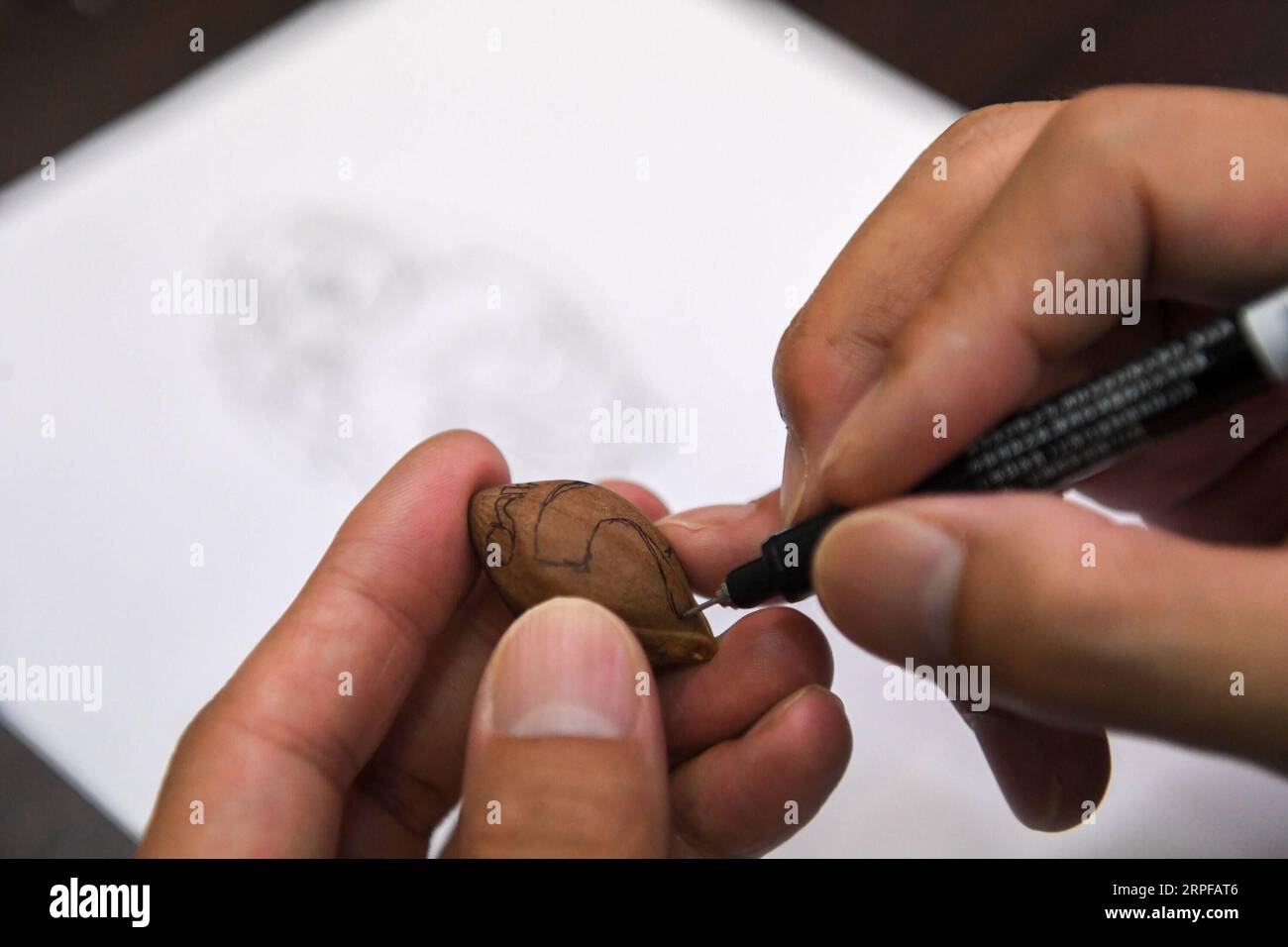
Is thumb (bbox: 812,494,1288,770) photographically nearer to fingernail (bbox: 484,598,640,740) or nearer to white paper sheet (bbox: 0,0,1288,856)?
fingernail (bbox: 484,598,640,740)

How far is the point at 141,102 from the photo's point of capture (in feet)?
4.49

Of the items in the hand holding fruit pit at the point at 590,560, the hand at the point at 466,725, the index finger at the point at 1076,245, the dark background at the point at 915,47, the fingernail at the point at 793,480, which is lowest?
the hand at the point at 466,725

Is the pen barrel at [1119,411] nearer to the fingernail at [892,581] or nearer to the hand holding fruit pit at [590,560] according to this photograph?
the fingernail at [892,581]

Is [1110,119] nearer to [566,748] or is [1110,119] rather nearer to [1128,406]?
[1128,406]

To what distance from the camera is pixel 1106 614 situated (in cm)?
50

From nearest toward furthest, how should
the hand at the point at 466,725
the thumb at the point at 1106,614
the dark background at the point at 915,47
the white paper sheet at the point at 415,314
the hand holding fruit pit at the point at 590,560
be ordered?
the thumb at the point at 1106,614, the hand at the point at 466,725, the hand holding fruit pit at the point at 590,560, the white paper sheet at the point at 415,314, the dark background at the point at 915,47

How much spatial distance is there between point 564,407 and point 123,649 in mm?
629

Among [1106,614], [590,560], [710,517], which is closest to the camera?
[1106,614]

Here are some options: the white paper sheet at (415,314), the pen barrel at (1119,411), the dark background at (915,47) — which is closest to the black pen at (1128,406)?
the pen barrel at (1119,411)

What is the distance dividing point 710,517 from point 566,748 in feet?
1.06

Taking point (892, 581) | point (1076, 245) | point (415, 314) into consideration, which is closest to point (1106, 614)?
point (892, 581)

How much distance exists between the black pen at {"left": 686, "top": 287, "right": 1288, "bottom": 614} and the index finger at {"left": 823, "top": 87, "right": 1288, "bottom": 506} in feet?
0.12

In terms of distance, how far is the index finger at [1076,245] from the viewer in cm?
63

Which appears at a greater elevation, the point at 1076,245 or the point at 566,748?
the point at 1076,245
